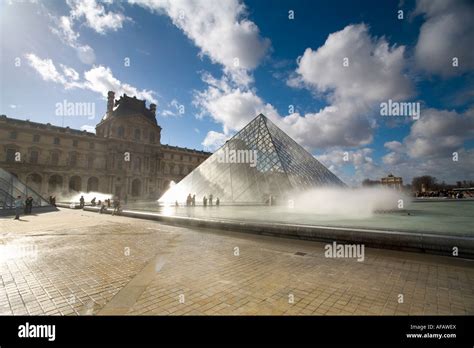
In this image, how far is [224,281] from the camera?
3.67 m

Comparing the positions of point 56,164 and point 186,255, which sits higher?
point 56,164

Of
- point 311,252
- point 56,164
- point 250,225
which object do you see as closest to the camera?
point 311,252

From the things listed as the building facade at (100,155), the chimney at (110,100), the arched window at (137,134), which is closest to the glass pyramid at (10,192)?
the building facade at (100,155)

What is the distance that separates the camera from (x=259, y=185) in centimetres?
2172

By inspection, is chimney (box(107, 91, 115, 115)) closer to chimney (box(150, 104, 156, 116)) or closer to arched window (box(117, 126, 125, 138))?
arched window (box(117, 126, 125, 138))

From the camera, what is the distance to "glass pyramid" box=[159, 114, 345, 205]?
70.1ft

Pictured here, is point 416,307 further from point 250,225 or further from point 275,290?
point 250,225

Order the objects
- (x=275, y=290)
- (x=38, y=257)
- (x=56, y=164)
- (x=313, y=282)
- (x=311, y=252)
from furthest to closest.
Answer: (x=56, y=164)
(x=311, y=252)
(x=38, y=257)
(x=313, y=282)
(x=275, y=290)

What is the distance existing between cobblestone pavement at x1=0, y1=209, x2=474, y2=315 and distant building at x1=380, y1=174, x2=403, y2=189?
91.3 meters

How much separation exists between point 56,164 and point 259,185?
40951 millimetres

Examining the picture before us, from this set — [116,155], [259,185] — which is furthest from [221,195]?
[116,155]

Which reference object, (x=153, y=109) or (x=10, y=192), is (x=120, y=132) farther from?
(x=10, y=192)

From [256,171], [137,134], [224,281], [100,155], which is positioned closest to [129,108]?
[137,134]

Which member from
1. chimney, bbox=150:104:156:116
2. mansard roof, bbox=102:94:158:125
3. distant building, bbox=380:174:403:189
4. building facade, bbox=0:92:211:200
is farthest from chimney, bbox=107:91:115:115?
distant building, bbox=380:174:403:189
